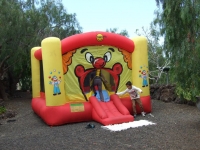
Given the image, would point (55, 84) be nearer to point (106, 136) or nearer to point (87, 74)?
point (87, 74)

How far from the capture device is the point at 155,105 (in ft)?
33.7

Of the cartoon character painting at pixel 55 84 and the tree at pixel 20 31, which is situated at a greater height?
the tree at pixel 20 31

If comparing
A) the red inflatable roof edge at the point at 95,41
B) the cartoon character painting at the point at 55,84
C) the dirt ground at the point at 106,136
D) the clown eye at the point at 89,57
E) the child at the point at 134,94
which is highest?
the red inflatable roof edge at the point at 95,41

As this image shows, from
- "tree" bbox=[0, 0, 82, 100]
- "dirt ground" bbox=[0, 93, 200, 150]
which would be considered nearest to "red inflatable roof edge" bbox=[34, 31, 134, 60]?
"dirt ground" bbox=[0, 93, 200, 150]

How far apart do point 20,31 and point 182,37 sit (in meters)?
8.41

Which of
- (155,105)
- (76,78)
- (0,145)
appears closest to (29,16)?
(76,78)

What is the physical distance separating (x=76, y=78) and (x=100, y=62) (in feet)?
3.01

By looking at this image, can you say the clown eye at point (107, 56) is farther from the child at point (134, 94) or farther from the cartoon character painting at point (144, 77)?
the cartoon character painting at point (144, 77)

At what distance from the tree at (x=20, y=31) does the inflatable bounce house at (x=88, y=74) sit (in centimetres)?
406

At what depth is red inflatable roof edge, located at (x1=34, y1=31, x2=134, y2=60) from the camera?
25.6 ft

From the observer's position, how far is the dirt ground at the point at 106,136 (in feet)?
16.8

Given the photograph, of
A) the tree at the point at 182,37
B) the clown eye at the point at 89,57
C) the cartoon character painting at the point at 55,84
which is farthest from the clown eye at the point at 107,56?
the tree at the point at 182,37

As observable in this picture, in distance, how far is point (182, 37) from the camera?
5281 mm

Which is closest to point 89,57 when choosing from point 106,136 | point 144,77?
point 144,77
